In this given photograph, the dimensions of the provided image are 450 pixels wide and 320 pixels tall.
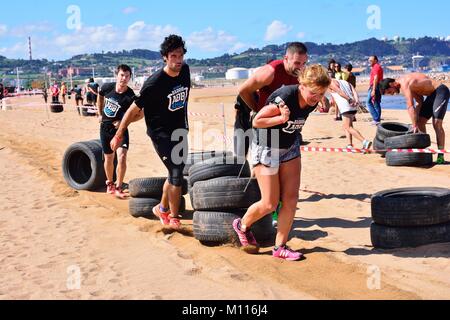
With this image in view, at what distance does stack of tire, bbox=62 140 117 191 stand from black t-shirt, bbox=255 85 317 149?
4.31m

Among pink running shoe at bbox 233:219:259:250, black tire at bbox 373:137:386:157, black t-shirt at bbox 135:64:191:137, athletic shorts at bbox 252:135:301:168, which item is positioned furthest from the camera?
black tire at bbox 373:137:386:157

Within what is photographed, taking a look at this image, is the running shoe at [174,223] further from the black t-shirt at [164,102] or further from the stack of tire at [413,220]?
the stack of tire at [413,220]

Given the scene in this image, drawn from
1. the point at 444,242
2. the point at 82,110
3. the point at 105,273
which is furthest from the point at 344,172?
the point at 82,110

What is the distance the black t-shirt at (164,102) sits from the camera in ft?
20.6

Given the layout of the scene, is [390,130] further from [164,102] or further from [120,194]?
[164,102]

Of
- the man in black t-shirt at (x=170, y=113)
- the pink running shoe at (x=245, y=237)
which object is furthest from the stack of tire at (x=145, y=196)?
the pink running shoe at (x=245, y=237)

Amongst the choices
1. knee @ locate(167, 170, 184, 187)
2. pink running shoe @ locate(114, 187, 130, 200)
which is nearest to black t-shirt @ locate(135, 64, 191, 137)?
knee @ locate(167, 170, 184, 187)

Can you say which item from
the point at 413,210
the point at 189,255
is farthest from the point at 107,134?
the point at 413,210

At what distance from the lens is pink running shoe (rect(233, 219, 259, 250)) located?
559 cm

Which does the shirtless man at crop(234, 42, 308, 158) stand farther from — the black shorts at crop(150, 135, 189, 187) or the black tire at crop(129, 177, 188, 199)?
the black tire at crop(129, 177, 188, 199)

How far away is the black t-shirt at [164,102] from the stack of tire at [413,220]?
7.88ft

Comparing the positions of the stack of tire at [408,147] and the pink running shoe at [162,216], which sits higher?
the stack of tire at [408,147]

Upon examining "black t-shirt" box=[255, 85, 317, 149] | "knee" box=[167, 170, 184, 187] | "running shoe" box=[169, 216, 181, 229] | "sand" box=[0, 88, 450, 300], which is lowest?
"sand" box=[0, 88, 450, 300]

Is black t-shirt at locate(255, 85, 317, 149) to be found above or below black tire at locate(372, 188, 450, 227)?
above
